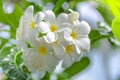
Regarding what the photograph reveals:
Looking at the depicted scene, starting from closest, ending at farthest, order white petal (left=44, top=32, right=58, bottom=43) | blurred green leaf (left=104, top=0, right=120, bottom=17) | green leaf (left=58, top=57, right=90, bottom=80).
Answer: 1. white petal (left=44, top=32, right=58, bottom=43)
2. blurred green leaf (left=104, top=0, right=120, bottom=17)
3. green leaf (left=58, top=57, right=90, bottom=80)

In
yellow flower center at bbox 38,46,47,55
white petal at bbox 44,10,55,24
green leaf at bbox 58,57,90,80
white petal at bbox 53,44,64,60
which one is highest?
white petal at bbox 44,10,55,24

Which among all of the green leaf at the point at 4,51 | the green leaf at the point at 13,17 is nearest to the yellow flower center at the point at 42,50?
the green leaf at the point at 4,51

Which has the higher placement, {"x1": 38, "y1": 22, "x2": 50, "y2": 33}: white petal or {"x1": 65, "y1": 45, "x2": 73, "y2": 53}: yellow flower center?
{"x1": 38, "y1": 22, "x2": 50, "y2": 33}: white petal

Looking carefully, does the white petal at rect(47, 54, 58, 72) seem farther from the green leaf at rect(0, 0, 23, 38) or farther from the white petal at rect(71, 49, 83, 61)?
the green leaf at rect(0, 0, 23, 38)

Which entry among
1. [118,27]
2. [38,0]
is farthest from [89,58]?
[118,27]

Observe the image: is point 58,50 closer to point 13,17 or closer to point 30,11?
point 30,11

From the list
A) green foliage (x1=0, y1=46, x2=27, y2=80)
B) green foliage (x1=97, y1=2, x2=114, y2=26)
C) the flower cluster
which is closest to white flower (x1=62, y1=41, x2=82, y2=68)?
the flower cluster
